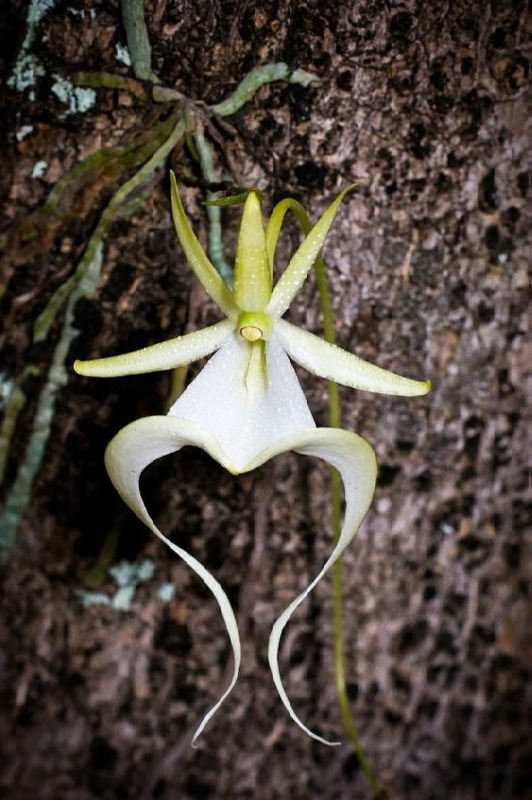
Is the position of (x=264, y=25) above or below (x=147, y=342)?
above

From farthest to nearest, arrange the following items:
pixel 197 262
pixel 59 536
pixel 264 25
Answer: pixel 59 536 < pixel 264 25 < pixel 197 262

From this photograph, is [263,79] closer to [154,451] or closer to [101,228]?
[101,228]

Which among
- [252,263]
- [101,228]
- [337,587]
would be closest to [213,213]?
[101,228]

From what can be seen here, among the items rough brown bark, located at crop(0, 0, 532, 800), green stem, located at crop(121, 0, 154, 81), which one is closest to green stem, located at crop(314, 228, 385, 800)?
rough brown bark, located at crop(0, 0, 532, 800)

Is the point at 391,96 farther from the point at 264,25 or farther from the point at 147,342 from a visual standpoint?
the point at 147,342

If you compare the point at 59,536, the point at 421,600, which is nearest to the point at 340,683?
the point at 421,600

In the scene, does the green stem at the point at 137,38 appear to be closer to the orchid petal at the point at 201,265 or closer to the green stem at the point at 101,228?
the green stem at the point at 101,228
